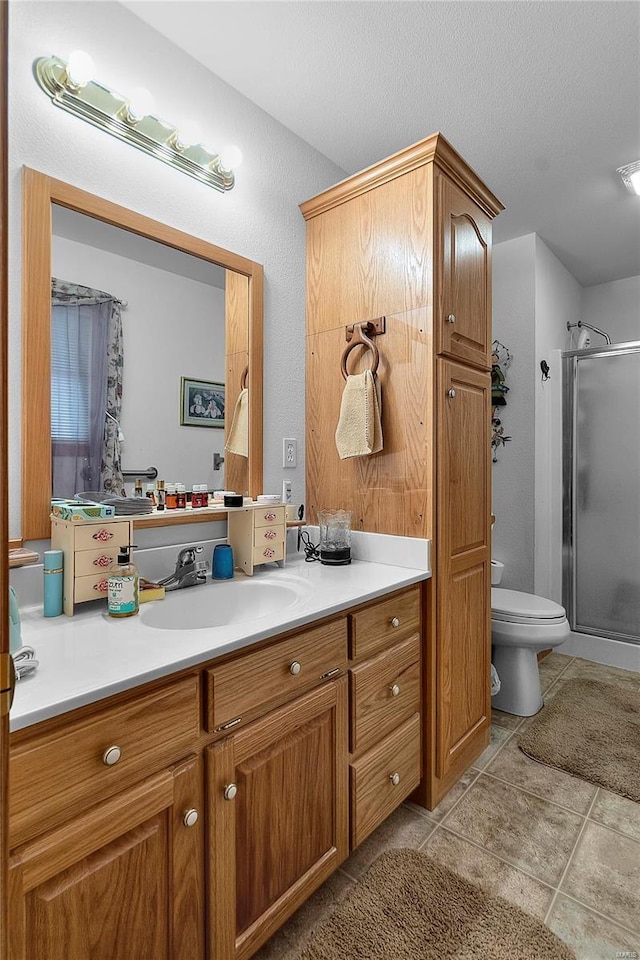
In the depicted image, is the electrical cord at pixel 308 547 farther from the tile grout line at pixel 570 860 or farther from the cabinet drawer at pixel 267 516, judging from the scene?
the tile grout line at pixel 570 860

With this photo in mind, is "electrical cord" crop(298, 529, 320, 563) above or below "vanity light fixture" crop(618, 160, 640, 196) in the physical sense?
below

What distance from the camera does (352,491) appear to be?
6.36 ft

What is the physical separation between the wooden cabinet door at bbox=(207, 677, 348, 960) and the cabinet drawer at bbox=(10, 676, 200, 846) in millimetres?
126

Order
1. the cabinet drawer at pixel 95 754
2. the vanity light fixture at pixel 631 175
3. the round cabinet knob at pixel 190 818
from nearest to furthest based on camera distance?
the cabinet drawer at pixel 95 754 < the round cabinet knob at pixel 190 818 < the vanity light fixture at pixel 631 175

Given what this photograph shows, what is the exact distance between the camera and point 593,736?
7.16ft

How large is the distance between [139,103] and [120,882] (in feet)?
6.22

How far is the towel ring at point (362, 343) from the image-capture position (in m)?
1.82

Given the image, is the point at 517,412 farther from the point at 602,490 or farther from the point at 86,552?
the point at 86,552

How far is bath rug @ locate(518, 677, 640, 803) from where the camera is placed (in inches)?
75.9

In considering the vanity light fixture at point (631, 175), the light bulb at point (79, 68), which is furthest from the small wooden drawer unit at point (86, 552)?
the vanity light fixture at point (631, 175)

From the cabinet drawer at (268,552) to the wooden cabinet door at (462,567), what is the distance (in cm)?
54

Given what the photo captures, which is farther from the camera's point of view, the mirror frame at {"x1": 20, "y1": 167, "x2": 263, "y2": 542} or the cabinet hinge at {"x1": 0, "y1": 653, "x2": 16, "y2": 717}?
the mirror frame at {"x1": 20, "y1": 167, "x2": 263, "y2": 542}

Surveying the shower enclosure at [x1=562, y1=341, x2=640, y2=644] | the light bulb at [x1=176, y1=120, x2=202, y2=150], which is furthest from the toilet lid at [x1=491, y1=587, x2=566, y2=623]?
the light bulb at [x1=176, y1=120, x2=202, y2=150]

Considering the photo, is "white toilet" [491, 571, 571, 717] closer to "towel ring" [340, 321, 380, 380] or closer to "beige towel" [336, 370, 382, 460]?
"beige towel" [336, 370, 382, 460]
